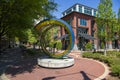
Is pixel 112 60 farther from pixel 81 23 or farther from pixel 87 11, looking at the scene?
pixel 87 11

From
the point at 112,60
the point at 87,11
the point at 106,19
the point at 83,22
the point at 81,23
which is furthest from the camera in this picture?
the point at 87,11

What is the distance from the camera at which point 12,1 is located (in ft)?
32.2

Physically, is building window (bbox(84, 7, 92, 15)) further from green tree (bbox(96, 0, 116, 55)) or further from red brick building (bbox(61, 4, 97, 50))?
green tree (bbox(96, 0, 116, 55))

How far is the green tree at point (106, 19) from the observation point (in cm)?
2006

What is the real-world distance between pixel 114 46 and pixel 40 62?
4134cm

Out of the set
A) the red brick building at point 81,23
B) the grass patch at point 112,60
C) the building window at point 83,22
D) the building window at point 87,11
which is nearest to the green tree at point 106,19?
the grass patch at point 112,60

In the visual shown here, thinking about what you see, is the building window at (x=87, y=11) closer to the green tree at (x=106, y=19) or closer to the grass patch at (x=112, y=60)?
the green tree at (x=106, y=19)

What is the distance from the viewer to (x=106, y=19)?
20.2m

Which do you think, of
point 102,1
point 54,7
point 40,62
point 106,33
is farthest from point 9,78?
point 102,1

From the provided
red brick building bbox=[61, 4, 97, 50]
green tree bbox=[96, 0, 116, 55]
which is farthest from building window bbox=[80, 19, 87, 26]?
green tree bbox=[96, 0, 116, 55]

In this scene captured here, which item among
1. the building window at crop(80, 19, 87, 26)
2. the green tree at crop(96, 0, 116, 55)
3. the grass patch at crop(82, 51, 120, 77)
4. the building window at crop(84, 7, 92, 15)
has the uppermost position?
the building window at crop(84, 7, 92, 15)

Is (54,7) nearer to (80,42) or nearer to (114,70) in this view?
(114,70)

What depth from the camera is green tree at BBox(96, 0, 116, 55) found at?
20.1 metres

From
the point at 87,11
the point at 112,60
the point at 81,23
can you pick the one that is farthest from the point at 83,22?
the point at 112,60
